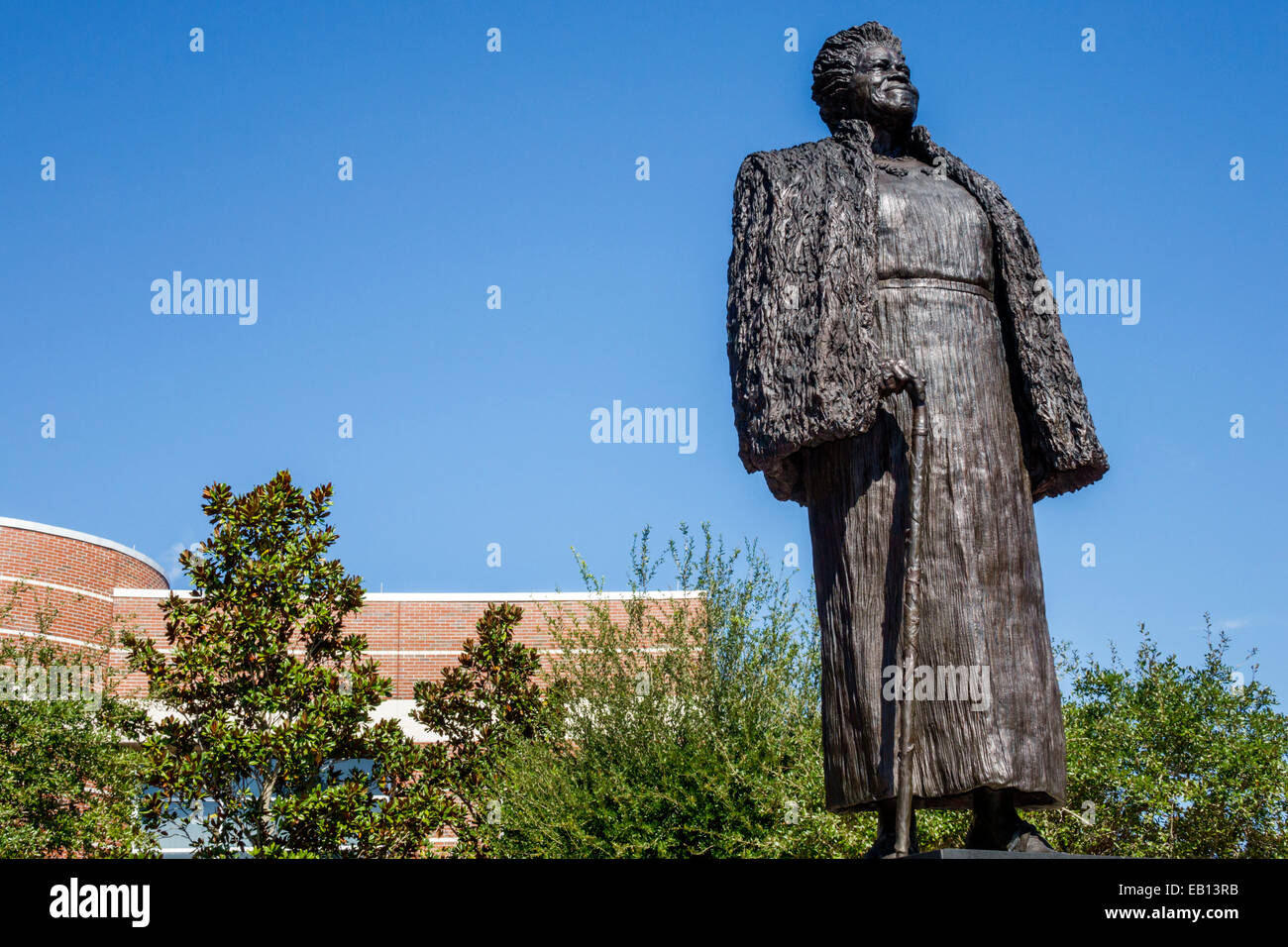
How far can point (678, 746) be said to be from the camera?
16469mm

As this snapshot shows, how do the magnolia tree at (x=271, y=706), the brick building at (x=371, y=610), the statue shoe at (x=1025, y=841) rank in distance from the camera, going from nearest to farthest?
the statue shoe at (x=1025, y=841), the magnolia tree at (x=271, y=706), the brick building at (x=371, y=610)

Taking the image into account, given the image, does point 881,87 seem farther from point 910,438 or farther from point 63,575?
point 63,575

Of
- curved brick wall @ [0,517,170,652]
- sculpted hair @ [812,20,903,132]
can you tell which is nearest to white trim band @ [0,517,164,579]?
curved brick wall @ [0,517,170,652]

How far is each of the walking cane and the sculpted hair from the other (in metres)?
1.17

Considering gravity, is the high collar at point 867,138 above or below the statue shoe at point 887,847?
above

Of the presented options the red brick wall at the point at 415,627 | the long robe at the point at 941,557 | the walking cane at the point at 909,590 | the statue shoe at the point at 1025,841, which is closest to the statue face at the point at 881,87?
the long robe at the point at 941,557

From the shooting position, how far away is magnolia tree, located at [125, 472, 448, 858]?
17.8m

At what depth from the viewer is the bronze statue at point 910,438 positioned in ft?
13.9

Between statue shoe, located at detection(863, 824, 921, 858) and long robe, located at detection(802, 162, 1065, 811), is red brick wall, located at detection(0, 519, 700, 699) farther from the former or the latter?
statue shoe, located at detection(863, 824, 921, 858)

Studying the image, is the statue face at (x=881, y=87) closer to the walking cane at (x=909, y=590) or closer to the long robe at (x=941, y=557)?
the long robe at (x=941, y=557)

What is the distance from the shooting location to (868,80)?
4980 mm

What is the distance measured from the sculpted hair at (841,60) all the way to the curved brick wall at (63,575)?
22.5 metres
